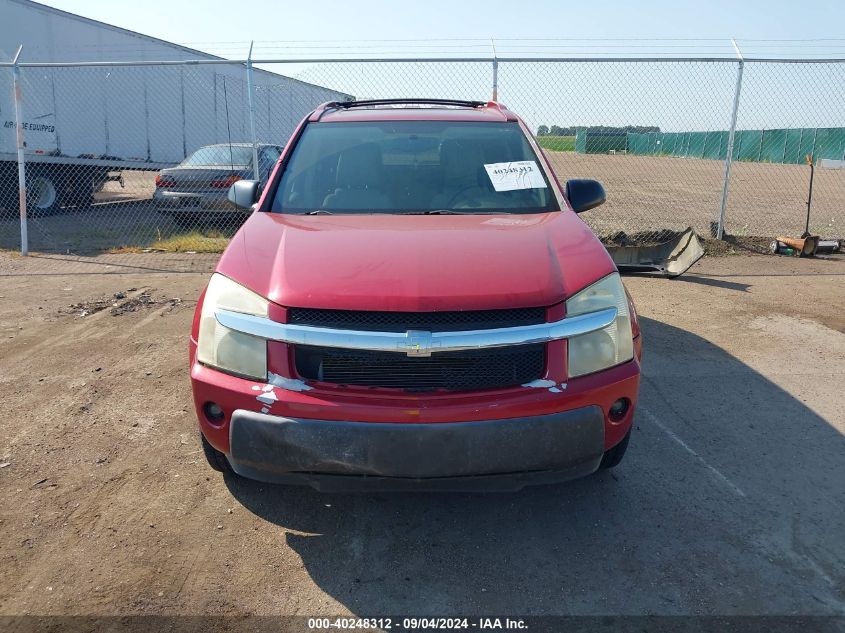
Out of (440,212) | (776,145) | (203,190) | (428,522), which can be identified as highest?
(776,145)

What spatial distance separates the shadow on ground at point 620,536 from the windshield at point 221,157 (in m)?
8.98

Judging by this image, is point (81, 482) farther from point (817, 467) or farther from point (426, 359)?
point (817, 467)

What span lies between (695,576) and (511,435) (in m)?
0.95

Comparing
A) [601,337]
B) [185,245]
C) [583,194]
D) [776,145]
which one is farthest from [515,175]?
[776,145]

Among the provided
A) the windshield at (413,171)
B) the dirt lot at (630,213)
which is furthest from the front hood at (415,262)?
the dirt lot at (630,213)

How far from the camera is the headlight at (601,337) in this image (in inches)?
104

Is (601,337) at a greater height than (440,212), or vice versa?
(440,212)

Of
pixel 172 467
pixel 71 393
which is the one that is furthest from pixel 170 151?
pixel 172 467

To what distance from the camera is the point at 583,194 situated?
4.07 metres

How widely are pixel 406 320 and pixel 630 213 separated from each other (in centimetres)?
1340

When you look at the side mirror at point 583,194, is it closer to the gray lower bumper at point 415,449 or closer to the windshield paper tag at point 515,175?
the windshield paper tag at point 515,175

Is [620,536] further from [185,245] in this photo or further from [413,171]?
[185,245]

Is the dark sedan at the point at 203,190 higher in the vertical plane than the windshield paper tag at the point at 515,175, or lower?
lower

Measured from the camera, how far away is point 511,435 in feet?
8.20
